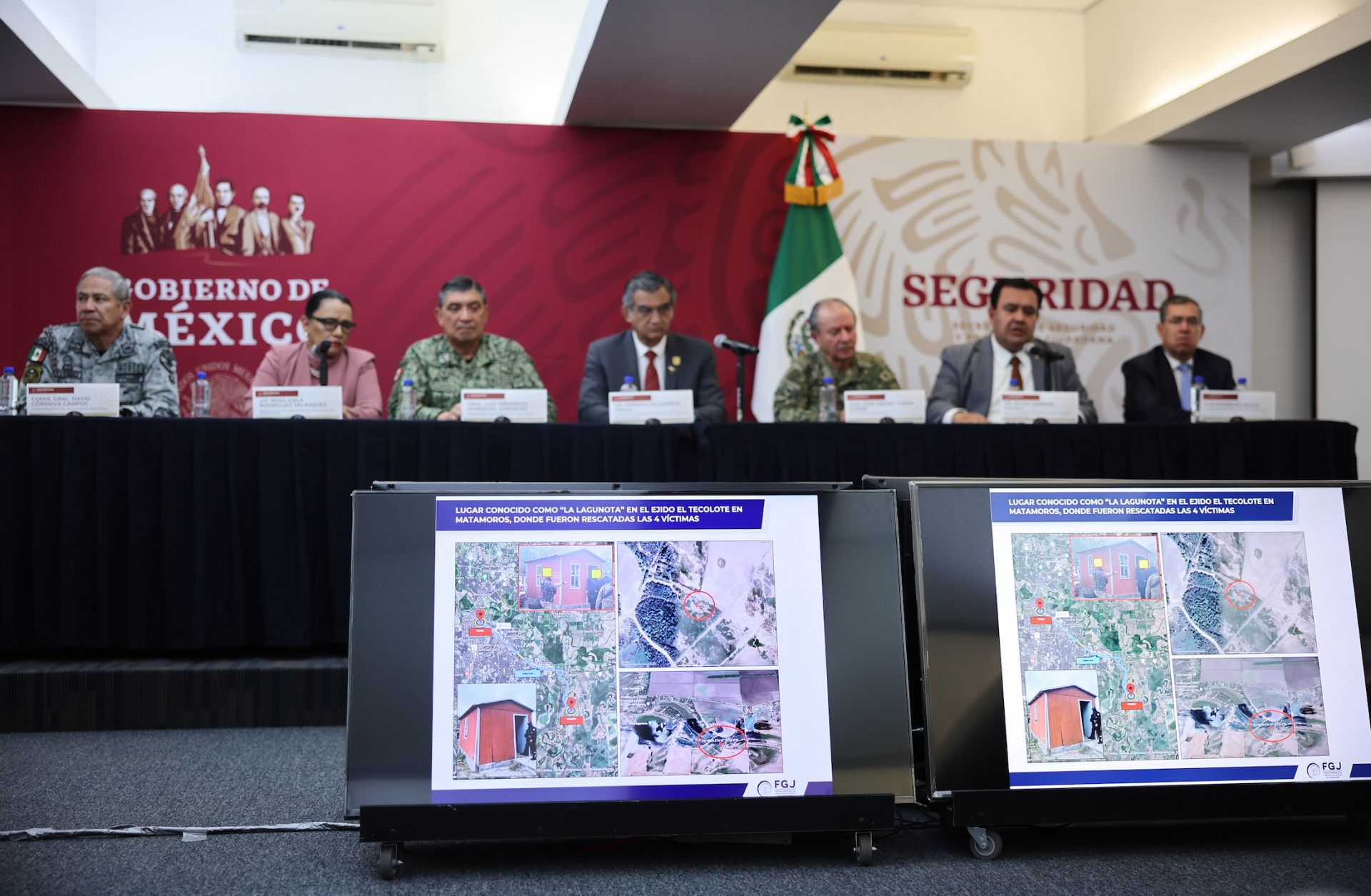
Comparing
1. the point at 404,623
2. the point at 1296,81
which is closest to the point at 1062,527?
the point at 404,623

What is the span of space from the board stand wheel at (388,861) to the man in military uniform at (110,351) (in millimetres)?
2600

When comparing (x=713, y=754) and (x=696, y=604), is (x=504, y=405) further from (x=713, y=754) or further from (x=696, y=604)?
(x=713, y=754)

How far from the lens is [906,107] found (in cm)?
604

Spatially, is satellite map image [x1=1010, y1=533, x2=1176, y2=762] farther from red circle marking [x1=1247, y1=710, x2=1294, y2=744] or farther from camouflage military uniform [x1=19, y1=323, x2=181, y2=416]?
camouflage military uniform [x1=19, y1=323, x2=181, y2=416]

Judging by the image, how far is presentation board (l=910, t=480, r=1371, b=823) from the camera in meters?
1.52

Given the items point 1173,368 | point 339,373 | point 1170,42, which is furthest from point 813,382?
point 1170,42

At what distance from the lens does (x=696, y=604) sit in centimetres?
153

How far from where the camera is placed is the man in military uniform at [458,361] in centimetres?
397

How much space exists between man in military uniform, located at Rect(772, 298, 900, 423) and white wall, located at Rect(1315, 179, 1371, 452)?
3.38 meters

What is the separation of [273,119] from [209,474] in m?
3.02

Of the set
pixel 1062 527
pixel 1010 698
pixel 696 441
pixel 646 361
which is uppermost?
pixel 646 361

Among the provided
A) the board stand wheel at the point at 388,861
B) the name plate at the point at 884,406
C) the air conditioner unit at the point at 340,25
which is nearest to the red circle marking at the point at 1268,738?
the board stand wheel at the point at 388,861

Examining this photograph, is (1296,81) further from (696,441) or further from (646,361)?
(696,441)

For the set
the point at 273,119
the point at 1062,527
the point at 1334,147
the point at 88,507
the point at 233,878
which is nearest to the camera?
the point at 233,878
